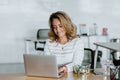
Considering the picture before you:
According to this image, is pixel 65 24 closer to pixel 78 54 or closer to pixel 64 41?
pixel 64 41

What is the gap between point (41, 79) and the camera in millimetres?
1968

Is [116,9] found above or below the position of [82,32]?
above

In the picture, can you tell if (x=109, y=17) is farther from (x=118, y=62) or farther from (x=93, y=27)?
(x=118, y=62)

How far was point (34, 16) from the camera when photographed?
209 inches

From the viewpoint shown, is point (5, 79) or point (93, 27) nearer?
point (5, 79)

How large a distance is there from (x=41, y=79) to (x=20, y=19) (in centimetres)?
346

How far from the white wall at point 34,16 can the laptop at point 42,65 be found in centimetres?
335

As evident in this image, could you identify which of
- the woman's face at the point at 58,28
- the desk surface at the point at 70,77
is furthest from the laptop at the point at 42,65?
the woman's face at the point at 58,28

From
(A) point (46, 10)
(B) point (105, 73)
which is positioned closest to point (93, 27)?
(A) point (46, 10)

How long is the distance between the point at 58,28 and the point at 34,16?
297 centimetres

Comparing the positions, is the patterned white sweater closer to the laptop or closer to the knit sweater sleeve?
the knit sweater sleeve

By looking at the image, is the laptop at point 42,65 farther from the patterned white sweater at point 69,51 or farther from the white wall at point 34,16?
the white wall at point 34,16

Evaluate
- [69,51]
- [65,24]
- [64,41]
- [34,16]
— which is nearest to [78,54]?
[69,51]

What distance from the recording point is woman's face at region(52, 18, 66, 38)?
240 centimetres
